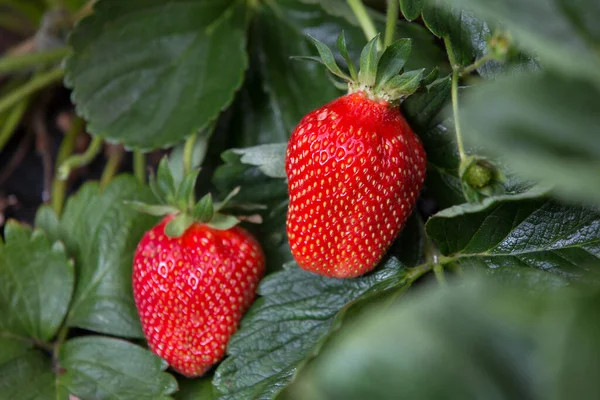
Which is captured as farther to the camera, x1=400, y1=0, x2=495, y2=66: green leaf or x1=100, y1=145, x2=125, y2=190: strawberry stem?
x1=100, y1=145, x2=125, y2=190: strawberry stem

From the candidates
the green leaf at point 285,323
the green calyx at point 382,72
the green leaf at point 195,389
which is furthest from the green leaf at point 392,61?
the green leaf at point 195,389

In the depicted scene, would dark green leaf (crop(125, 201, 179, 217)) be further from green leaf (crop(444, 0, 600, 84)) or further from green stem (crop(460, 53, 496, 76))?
green leaf (crop(444, 0, 600, 84))

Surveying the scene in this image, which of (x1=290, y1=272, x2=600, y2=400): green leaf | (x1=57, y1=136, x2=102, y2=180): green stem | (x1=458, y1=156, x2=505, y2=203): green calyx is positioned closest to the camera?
(x1=290, y1=272, x2=600, y2=400): green leaf

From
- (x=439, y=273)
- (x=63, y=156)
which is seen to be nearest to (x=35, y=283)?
(x=63, y=156)

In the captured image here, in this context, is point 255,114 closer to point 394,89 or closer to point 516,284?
point 394,89

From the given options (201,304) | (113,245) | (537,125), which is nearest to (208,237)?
(201,304)

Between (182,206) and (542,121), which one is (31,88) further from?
(542,121)

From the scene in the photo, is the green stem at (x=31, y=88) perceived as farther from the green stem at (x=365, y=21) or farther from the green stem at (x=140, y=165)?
the green stem at (x=365, y=21)

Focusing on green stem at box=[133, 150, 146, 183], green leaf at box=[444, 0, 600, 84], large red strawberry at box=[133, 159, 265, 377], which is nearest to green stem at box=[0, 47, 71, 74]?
green stem at box=[133, 150, 146, 183]
